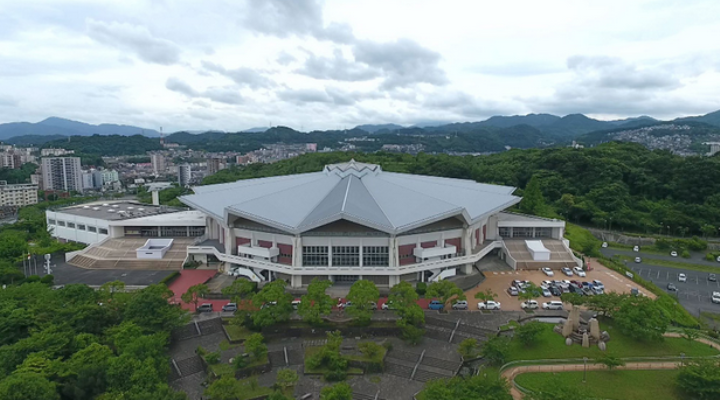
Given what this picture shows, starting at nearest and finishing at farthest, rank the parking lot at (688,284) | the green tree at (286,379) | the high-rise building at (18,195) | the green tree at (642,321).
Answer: the green tree at (286,379) < the green tree at (642,321) < the parking lot at (688,284) < the high-rise building at (18,195)

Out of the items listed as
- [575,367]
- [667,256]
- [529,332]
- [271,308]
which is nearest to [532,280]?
[529,332]

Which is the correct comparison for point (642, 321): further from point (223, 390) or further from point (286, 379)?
point (223, 390)

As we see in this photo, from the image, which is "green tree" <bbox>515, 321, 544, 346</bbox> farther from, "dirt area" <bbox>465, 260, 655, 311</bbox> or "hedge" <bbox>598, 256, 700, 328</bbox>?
"hedge" <bbox>598, 256, 700, 328</bbox>

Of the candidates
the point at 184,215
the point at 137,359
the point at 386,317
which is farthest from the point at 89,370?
the point at 184,215

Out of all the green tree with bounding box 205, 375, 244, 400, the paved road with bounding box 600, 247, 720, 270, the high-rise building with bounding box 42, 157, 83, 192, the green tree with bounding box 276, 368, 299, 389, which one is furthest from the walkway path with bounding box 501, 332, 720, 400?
the high-rise building with bounding box 42, 157, 83, 192

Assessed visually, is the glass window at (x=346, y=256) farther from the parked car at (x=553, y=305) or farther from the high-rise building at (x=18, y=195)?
the high-rise building at (x=18, y=195)

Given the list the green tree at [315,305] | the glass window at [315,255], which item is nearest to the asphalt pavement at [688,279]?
the green tree at [315,305]

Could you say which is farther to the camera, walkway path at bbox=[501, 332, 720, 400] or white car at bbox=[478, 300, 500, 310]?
white car at bbox=[478, 300, 500, 310]
